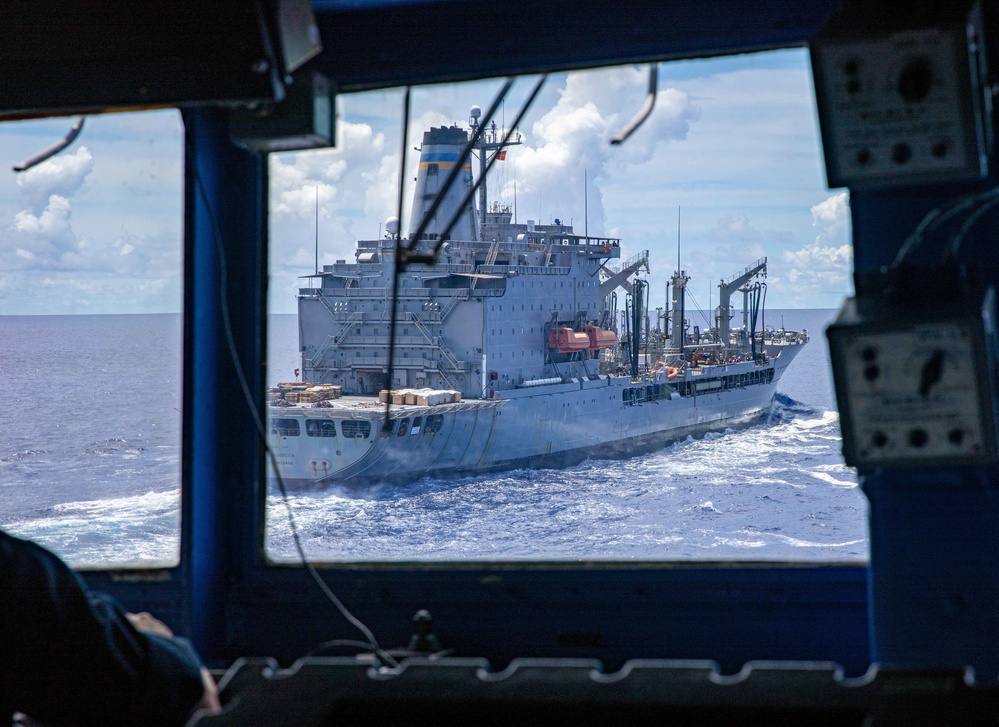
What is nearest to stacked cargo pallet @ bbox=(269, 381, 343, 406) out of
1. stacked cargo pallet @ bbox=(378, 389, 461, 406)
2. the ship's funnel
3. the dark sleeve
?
stacked cargo pallet @ bbox=(378, 389, 461, 406)

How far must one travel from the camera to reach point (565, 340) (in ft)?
47.7

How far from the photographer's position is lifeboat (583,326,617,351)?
1519 cm

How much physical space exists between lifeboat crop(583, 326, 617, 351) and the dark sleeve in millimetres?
14439

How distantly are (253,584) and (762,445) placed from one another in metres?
18.0

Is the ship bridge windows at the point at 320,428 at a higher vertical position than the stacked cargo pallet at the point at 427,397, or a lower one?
lower

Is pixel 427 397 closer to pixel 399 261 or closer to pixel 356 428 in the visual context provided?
pixel 356 428

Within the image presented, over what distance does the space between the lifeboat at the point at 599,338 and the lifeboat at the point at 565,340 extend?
0.36 m

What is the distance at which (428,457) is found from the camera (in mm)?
13922

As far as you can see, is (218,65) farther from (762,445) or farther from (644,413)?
(762,445)

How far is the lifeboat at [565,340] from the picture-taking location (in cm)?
1453

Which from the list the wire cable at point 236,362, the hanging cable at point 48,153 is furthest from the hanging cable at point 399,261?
the hanging cable at point 48,153

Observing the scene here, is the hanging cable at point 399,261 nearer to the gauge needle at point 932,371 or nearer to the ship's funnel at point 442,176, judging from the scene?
the gauge needle at point 932,371

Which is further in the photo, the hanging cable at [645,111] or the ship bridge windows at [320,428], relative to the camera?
the ship bridge windows at [320,428]

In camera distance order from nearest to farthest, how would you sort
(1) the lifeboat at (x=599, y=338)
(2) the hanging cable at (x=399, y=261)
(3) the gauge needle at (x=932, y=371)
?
(3) the gauge needle at (x=932, y=371)
(2) the hanging cable at (x=399, y=261)
(1) the lifeboat at (x=599, y=338)
